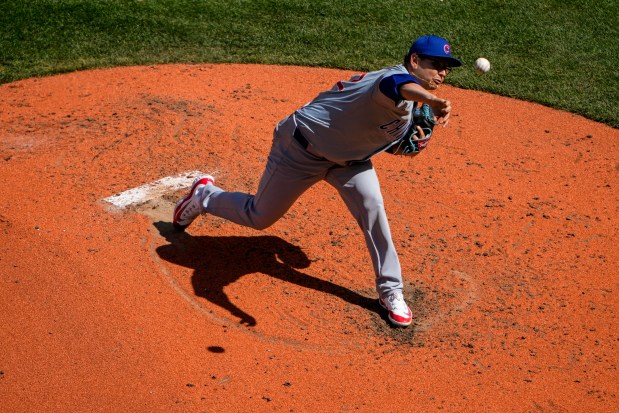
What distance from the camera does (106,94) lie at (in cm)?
798

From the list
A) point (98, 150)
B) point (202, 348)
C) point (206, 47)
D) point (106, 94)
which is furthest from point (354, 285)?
point (206, 47)

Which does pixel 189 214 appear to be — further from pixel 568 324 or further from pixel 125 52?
pixel 125 52

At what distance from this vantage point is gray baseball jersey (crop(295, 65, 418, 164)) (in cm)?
466

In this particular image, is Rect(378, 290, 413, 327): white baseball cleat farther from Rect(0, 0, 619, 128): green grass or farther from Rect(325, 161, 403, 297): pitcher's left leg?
Rect(0, 0, 619, 128): green grass

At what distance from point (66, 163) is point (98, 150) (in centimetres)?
34

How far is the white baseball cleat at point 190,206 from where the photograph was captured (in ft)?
19.1

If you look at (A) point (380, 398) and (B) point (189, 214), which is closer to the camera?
(A) point (380, 398)

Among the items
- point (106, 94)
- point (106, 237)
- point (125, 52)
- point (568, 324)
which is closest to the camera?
point (568, 324)

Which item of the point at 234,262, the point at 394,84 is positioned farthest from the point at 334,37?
the point at 394,84

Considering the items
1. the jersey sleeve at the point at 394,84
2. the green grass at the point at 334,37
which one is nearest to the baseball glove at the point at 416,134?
the jersey sleeve at the point at 394,84

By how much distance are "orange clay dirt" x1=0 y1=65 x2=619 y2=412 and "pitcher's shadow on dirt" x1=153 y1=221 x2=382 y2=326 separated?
15 millimetres

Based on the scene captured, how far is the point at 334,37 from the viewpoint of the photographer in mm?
9672

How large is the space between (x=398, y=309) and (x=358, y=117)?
129 centimetres

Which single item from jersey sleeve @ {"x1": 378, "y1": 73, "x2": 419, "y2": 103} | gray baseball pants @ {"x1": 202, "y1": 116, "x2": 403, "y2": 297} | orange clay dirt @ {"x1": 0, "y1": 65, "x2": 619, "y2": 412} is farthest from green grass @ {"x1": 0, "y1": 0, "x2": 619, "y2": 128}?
jersey sleeve @ {"x1": 378, "y1": 73, "x2": 419, "y2": 103}
